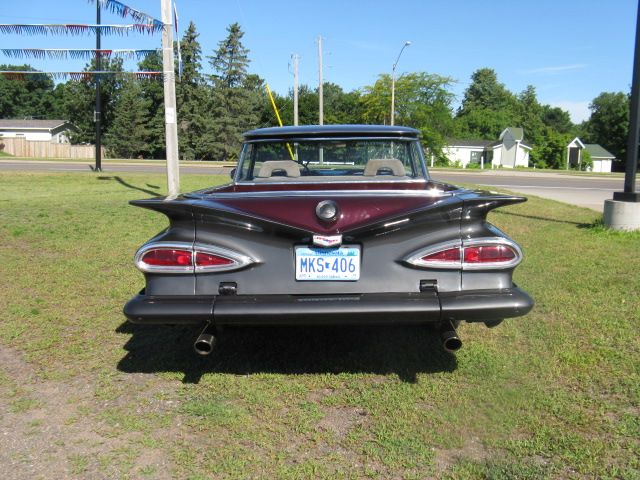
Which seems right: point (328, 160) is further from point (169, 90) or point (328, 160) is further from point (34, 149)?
→ point (34, 149)

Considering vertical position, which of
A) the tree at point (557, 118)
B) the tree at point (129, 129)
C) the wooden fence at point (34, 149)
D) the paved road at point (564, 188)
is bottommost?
the paved road at point (564, 188)

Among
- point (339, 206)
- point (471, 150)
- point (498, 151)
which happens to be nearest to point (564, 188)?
point (339, 206)

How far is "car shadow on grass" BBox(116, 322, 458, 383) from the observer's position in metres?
3.54

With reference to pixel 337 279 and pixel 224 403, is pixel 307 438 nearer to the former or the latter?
pixel 224 403

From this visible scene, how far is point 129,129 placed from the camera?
58469mm

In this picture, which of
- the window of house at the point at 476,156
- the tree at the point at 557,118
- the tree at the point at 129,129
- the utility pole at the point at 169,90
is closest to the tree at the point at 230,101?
the tree at the point at 129,129

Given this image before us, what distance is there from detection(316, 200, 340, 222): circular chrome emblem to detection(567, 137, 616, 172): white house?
225ft

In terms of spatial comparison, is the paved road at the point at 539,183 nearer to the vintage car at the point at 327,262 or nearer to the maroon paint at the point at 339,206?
the vintage car at the point at 327,262

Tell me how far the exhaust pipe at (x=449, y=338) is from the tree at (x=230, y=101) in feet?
184

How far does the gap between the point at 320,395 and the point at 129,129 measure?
198 feet

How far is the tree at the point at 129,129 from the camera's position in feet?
191

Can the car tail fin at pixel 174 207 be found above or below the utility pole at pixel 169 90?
below

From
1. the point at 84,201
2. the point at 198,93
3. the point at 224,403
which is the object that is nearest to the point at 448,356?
the point at 224,403

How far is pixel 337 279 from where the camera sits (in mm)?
2879
